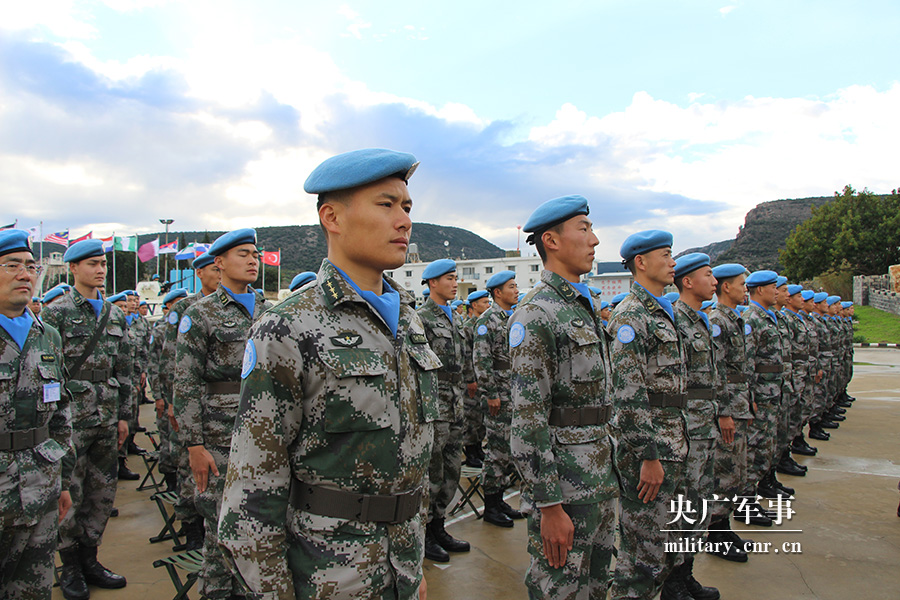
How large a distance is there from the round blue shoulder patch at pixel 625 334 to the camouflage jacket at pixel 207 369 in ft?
8.35

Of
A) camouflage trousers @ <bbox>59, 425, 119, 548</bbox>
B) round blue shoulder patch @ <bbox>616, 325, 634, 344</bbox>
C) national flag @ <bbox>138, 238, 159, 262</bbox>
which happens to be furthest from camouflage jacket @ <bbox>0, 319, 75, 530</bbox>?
national flag @ <bbox>138, 238, 159, 262</bbox>

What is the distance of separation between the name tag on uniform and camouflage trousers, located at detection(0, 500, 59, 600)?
1.81ft

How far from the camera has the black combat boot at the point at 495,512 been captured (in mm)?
5586

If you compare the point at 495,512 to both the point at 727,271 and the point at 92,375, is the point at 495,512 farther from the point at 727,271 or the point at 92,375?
the point at 92,375

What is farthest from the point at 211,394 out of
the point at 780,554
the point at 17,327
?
the point at 780,554

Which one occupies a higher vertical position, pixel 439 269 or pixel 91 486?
pixel 439 269

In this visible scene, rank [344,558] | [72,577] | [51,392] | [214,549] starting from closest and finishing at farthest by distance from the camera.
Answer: [344,558]
[51,392]
[214,549]
[72,577]

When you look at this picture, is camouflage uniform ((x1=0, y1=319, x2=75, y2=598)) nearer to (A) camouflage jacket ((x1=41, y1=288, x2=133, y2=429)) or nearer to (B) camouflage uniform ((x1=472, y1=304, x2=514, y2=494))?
(A) camouflage jacket ((x1=41, y1=288, x2=133, y2=429))

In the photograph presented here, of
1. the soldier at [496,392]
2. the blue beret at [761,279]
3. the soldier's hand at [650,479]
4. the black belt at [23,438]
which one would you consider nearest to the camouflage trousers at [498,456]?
the soldier at [496,392]

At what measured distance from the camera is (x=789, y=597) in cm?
407

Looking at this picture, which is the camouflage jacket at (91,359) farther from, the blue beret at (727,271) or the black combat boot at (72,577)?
the blue beret at (727,271)

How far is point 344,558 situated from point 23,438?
7.66 ft

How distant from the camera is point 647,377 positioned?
143 inches

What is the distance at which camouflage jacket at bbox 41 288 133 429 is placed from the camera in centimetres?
436
